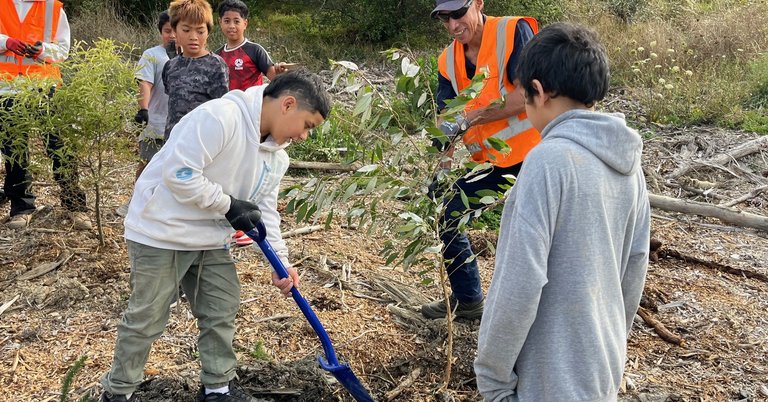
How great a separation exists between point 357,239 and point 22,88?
7.71ft

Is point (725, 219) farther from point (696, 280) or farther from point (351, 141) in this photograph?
point (351, 141)

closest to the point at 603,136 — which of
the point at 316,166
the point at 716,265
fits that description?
the point at 716,265

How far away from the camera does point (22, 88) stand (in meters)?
4.57

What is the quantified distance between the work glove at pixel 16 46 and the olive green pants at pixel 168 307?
278 centimetres

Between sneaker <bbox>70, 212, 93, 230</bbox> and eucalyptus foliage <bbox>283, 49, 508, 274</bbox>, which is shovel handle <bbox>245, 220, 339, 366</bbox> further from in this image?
sneaker <bbox>70, 212, 93, 230</bbox>

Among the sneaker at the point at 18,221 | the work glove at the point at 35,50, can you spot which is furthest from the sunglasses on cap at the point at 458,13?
the sneaker at the point at 18,221

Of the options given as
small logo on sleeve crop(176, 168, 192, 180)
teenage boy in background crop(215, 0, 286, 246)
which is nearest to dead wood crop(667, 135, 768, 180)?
teenage boy in background crop(215, 0, 286, 246)

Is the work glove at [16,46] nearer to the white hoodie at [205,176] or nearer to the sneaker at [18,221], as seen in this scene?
the sneaker at [18,221]

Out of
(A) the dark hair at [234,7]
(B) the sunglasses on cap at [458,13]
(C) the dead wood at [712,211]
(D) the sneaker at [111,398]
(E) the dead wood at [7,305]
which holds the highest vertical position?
(B) the sunglasses on cap at [458,13]

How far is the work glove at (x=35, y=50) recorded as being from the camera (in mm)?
5348

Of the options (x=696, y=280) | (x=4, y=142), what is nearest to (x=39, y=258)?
(x=4, y=142)

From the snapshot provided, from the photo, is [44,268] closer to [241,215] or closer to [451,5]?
[241,215]

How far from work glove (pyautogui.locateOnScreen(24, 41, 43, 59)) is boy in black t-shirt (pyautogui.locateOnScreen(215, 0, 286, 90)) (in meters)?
1.23

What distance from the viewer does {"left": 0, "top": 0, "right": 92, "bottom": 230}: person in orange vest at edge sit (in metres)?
5.33
